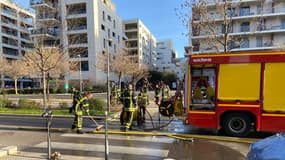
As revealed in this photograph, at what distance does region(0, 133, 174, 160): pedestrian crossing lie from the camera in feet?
21.9

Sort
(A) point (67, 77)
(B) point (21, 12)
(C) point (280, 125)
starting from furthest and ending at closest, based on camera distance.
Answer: (A) point (67, 77) < (B) point (21, 12) < (C) point (280, 125)

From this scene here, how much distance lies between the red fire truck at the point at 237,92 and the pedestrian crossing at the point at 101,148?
1.90m

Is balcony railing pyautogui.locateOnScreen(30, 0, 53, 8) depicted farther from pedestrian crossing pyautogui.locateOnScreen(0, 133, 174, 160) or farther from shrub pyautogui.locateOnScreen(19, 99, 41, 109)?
pedestrian crossing pyautogui.locateOnScreen(0, 133, 174, 160)

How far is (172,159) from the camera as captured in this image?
20.4 ft

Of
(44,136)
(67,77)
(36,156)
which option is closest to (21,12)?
(44,136)

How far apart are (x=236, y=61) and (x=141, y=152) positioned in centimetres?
457

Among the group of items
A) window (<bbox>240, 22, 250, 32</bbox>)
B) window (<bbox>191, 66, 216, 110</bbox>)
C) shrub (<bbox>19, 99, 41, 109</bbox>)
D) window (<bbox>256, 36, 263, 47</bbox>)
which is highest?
window (<bbox>240, 22, 250, 32</bbox>)

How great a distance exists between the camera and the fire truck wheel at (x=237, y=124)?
8.68 m

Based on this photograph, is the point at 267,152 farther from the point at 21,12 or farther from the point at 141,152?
the point at 21,12

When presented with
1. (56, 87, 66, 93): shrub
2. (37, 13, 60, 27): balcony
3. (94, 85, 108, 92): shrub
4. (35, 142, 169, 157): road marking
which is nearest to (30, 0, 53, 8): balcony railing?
(37, 13, 60, 27): balcony

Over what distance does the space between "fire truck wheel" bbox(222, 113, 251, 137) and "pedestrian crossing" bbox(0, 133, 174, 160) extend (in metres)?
2.15

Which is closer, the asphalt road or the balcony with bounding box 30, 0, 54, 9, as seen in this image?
the asphalt road

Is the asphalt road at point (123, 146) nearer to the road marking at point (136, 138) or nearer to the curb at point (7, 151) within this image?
the road marking at point (136, 138)

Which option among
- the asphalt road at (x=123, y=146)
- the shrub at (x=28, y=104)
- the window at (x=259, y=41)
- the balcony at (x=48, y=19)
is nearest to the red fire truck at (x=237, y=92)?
the asphalt road at (x=123, y=146)
